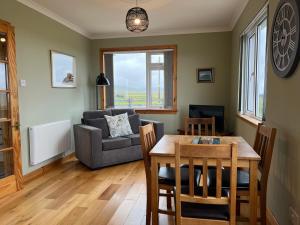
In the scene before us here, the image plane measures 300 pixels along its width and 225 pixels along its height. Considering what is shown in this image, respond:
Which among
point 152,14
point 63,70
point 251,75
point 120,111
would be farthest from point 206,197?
point 63,70

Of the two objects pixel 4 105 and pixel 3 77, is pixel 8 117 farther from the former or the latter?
pixel 3 77

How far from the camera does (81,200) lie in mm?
2816

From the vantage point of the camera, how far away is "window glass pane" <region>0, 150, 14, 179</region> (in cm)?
293

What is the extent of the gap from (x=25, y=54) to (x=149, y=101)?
113 inches

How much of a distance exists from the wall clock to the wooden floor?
Result: 5.62 feet

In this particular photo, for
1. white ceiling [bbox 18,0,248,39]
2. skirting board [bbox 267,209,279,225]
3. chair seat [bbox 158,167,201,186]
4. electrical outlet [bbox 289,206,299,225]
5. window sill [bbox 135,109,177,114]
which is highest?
white ceiling [bbox 18,0,248,39]

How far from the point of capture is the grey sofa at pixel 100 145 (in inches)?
149

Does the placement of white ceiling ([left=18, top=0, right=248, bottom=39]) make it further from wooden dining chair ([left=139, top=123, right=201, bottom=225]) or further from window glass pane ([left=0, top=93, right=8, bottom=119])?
wooden dining chair ([left=139, top=123, right=201, bottom=225])

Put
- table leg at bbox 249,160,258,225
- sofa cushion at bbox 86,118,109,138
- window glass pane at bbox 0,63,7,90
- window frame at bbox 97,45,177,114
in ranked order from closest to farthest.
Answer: table leg at bbox 249,160,258,225 < window glass pane at bbox 0,63,7,90 < sofa cushion at bbox 86,118,109,138 < window frame at bbox 97,45,177,114

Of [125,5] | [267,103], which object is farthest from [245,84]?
[125,5]

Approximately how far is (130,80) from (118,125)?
1590 millimetres

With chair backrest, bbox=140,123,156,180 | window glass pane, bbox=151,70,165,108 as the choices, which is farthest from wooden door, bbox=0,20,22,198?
window glass pane, bbox=151,70,165,108

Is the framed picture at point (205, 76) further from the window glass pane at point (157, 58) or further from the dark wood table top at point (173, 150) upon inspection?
the dark wood table top at point (173, 150)

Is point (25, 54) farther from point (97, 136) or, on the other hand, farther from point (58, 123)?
point (97, 136)
